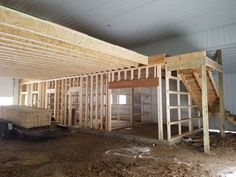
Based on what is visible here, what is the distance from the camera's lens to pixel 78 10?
5.28 meters

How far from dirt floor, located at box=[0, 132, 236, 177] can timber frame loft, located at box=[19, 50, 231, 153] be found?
659 millimetres

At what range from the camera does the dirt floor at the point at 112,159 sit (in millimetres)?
3148

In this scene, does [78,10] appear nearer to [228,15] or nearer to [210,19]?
[210,19]

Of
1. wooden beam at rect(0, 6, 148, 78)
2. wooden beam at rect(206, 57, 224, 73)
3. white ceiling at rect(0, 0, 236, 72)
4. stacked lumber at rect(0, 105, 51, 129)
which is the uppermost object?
white ceiling at rect(0, 0, 236, 72)

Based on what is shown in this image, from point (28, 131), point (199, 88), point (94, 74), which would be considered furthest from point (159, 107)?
point (28, 131)

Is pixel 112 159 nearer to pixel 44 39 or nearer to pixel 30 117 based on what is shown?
pixel 44 39

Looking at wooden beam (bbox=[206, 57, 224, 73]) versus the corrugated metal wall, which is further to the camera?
the corrugated metal wall

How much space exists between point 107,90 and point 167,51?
356 centimetres

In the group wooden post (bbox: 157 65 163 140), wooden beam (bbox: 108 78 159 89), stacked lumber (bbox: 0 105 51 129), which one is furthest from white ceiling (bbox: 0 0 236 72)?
stacked lumber (bbox: 0 105 51 129)

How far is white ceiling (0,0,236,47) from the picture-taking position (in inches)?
193

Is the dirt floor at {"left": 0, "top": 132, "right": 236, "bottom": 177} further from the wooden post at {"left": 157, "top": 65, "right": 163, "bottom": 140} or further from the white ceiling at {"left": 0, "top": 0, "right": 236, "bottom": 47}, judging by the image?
the white ceiling at {"left": 0, "top": 0, "right": 236, "bottom": 47}

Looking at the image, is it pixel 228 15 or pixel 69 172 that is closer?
pixel 69 172

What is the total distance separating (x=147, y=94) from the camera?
9.17 meters

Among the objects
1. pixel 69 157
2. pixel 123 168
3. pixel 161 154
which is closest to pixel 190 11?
pixel 161 154
